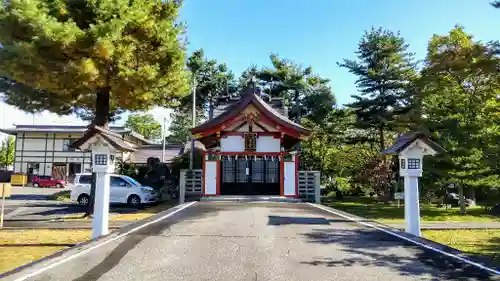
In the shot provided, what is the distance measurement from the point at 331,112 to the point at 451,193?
8.97 m

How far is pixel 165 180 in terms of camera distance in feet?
77.3

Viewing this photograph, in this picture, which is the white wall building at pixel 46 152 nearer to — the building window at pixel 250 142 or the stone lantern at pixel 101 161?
the building window at pixel 250 142

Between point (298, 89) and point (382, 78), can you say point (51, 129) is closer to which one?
point (298, 89)

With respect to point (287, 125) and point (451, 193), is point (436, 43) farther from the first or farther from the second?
point (451, 193)

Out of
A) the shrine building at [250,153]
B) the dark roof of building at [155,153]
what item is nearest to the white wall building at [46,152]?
the dark roof of building at [155,153]

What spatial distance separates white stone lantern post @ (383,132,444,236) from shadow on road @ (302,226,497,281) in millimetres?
750

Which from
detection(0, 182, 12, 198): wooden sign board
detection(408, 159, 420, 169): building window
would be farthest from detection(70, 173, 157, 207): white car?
detection(408, 159, 420, 169): building window

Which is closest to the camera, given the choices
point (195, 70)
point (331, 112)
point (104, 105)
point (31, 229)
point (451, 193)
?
point (31, 229)

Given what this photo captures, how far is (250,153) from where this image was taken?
17.7 metres

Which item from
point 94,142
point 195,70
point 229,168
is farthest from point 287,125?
point 195,70

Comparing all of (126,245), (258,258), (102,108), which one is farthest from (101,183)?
(102,108)

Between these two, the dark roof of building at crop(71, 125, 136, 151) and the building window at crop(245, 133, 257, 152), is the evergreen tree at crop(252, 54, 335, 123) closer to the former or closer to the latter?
the building window at crop(245, 133, 257, 152)

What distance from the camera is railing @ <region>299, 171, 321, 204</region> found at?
17922 mm

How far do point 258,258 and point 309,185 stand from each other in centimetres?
1296
